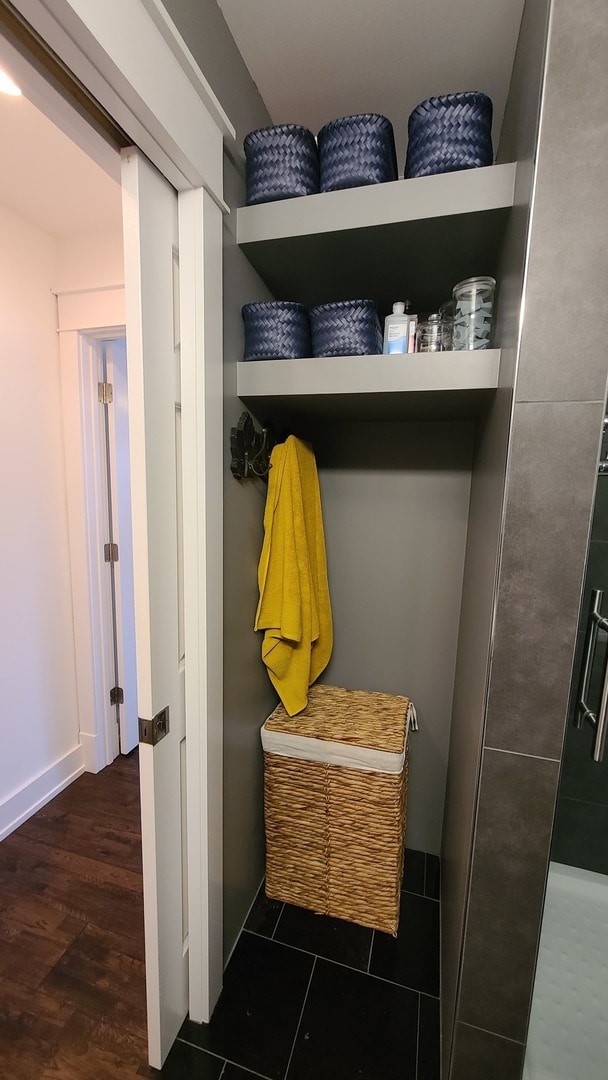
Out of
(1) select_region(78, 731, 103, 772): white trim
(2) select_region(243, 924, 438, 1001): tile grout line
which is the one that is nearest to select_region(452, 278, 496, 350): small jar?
(2) select_region(243, 924, 438, 1001): tile grout line

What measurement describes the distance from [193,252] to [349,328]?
1.25 ft

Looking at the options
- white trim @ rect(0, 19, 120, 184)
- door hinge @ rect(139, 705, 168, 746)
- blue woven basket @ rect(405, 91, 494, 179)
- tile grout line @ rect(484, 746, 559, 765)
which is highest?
blue woven basket @ rect(405, 91, 494, 179)

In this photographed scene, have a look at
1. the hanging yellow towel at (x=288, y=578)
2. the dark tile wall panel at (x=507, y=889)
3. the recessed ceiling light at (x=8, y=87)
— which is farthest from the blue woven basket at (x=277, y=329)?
the dark tile wall panel at (x=507, y=889)

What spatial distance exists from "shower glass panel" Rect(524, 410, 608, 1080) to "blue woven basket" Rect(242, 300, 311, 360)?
0.97 metres

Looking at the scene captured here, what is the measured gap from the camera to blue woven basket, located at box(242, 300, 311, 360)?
3.47 feet

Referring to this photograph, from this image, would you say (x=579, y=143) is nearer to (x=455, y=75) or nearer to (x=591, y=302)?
(x=591, y=302)

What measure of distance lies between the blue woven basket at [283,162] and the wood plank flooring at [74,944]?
215 cm

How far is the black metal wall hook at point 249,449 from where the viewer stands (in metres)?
1.10

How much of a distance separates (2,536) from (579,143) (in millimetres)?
1980

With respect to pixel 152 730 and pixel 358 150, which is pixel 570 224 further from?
pixel 152 730

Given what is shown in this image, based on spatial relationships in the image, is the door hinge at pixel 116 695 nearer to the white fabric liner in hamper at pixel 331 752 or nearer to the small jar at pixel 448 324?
the white fabric liner in hamper at pixel 331 752

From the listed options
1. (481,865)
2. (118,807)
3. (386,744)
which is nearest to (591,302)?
(481,865)

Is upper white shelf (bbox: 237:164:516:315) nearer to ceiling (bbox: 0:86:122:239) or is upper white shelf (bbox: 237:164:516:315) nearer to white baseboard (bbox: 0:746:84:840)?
ceiling (bbox: 0:86:122:239)

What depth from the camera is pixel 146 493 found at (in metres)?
0.86
